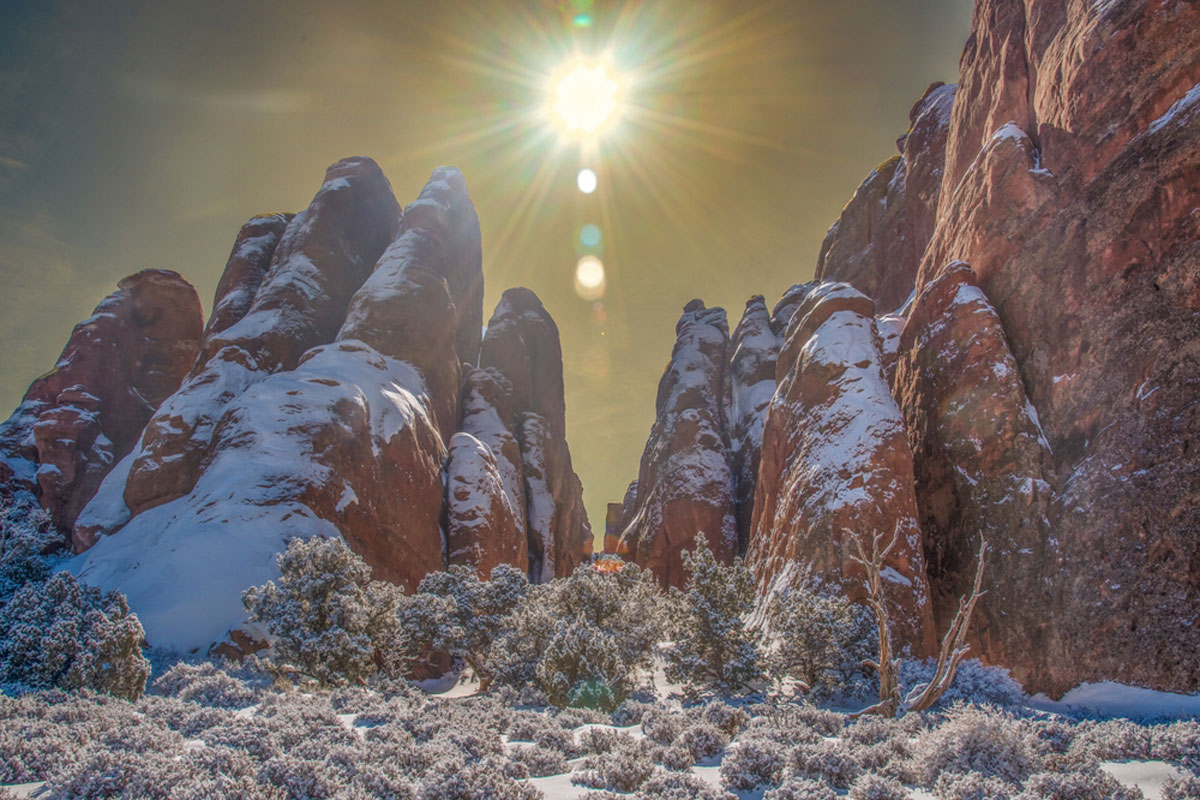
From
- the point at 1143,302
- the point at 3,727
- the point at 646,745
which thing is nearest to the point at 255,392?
the point at 3,727

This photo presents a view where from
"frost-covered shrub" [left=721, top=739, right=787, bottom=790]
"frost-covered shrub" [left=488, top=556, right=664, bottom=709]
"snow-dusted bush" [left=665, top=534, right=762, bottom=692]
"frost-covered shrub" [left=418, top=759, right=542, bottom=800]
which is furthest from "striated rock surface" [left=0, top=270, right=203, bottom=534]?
"frost-covered shrub" [left=721, top=739, right=787, bottom=790]

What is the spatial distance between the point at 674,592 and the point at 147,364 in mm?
62762

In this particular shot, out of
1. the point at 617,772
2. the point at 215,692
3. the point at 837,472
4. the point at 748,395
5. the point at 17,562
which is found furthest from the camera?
the point at 748,395

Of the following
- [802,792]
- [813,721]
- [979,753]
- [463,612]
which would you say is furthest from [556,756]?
[463,612]

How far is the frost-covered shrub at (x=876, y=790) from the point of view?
22.1 ft

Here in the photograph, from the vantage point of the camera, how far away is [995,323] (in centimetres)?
2158

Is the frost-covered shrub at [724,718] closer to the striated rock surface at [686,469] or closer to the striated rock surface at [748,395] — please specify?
the striated rock surface at [686,469]

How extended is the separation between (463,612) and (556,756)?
614 inches

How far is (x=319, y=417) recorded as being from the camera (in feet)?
100

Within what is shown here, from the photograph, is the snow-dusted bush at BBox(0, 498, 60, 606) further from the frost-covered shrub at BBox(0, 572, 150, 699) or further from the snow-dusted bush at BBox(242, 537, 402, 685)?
the snow-dusted bush at BBox(242, 537, 402, 685)

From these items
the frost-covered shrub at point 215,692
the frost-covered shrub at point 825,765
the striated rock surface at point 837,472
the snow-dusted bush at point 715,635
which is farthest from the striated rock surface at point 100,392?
the frost-covered shrub at point 825,765

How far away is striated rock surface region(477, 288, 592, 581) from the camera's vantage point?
53969 mm

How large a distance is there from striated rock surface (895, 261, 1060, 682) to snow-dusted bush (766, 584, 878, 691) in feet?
12.1

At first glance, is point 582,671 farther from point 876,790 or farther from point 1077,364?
point 1077,364
